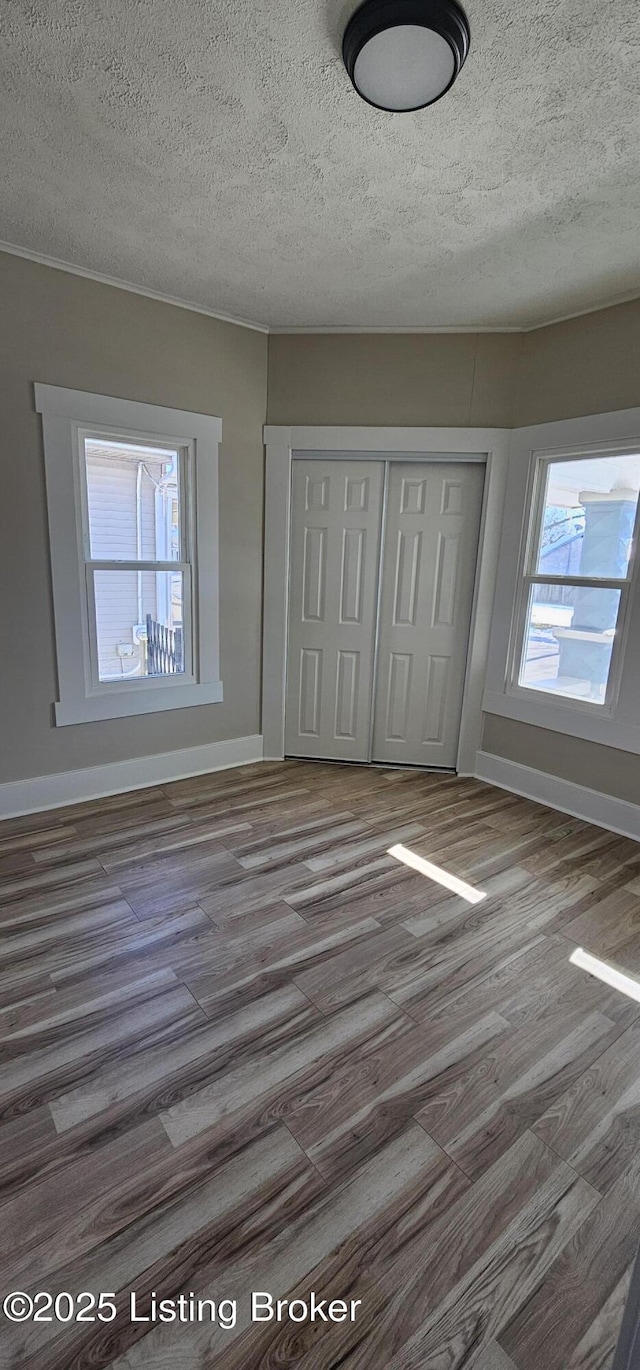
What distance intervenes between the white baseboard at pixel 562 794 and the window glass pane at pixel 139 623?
2151 millimetres

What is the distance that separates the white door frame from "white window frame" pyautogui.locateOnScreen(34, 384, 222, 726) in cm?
39

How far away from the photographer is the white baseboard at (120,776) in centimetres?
306

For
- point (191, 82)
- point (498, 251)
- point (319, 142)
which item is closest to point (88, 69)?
point (191, 82)

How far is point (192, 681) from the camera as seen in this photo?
3.63 m

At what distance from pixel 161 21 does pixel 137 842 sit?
2.91m

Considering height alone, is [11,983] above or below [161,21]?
below

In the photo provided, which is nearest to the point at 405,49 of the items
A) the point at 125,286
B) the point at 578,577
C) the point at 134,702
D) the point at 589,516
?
the point at 125,286

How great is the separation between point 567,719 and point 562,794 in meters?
0.46

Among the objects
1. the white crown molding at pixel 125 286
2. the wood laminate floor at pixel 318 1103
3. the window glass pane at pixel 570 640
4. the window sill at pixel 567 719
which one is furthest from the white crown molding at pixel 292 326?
→ the wood laminate floor at pixel 318 1103

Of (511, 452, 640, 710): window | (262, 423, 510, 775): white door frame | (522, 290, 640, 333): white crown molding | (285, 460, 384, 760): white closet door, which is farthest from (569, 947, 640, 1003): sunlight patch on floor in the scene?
(522, 290, 640, 333): white crown molding

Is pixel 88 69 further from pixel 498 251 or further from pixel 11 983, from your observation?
pixel 11 983

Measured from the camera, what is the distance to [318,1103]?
1535 mm

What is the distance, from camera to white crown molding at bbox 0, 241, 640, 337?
107 inches

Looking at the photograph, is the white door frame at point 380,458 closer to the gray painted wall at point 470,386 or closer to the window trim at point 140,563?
the gray painted wall at point 470,386
